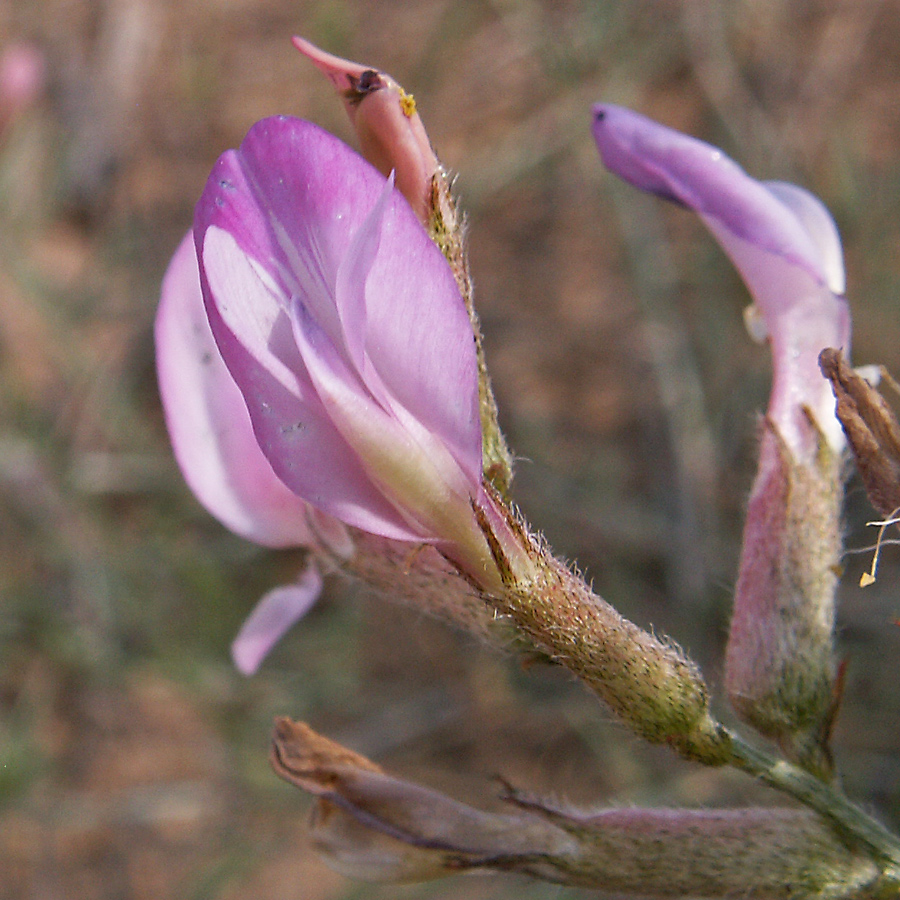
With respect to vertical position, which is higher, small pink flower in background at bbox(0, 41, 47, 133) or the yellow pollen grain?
the yellow pollen grain

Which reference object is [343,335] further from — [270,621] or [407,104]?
[270,621]

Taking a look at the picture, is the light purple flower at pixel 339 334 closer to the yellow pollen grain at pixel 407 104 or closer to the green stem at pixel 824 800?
the yellow pollen grain at pixel 407 104

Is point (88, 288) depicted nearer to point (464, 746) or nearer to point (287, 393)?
point (464, 746)

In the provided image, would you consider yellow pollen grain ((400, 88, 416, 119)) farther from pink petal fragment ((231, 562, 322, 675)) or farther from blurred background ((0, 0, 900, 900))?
blurred background ((0, 0, 900, 900))

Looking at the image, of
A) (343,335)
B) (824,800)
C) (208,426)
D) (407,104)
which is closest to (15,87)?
(208,426)

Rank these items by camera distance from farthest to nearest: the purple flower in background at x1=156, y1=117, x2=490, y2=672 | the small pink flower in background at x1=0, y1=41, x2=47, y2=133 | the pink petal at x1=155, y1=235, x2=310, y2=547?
the small pink flower in background at x1=0, y1=41, x2=47, y2=133, the pink petal at x1=155, y1=235, x2=310, y2=547, the purple flower in background at x1=156, y1=117, x2=490, y2=672

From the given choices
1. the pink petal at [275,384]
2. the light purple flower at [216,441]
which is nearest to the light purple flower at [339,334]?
the pink petal at [275,384]

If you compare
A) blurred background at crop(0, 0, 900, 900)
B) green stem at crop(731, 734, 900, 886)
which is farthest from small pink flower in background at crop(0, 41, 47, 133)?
green stem at crop(731, 734, 900, 886)
